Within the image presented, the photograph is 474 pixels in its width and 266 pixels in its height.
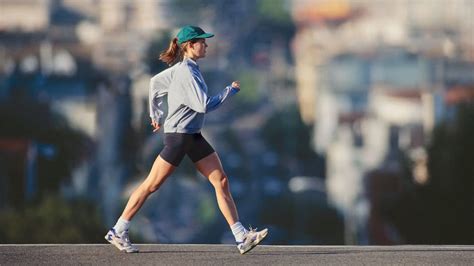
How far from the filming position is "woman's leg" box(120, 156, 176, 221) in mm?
9633

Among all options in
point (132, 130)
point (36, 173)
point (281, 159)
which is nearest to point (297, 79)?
point (281, 159)

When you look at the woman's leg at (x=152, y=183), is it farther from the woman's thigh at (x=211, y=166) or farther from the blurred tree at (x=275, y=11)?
the blurred tree at (x=275, y=11)

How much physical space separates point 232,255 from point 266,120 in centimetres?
2419

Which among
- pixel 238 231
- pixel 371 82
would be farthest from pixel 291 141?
pixel 238 231

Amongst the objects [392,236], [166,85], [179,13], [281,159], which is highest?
[166,85]

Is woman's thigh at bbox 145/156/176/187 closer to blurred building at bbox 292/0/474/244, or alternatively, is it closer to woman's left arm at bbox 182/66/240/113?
woman's left arm at bbox 182/66/240/113

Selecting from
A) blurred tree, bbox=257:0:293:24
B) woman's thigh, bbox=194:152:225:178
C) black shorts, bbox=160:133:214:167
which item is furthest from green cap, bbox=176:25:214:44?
blurred tree, bbox=257:0:293:24

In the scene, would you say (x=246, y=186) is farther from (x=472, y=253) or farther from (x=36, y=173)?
(x=472, y=253)

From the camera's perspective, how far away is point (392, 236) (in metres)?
35.1

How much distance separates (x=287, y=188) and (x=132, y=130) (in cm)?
377

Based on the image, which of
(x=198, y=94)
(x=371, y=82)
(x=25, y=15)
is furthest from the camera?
(x=25, y=15)

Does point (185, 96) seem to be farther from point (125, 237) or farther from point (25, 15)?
point (25, 15)

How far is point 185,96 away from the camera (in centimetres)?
945

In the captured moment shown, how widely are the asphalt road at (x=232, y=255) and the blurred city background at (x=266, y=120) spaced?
22424mm
